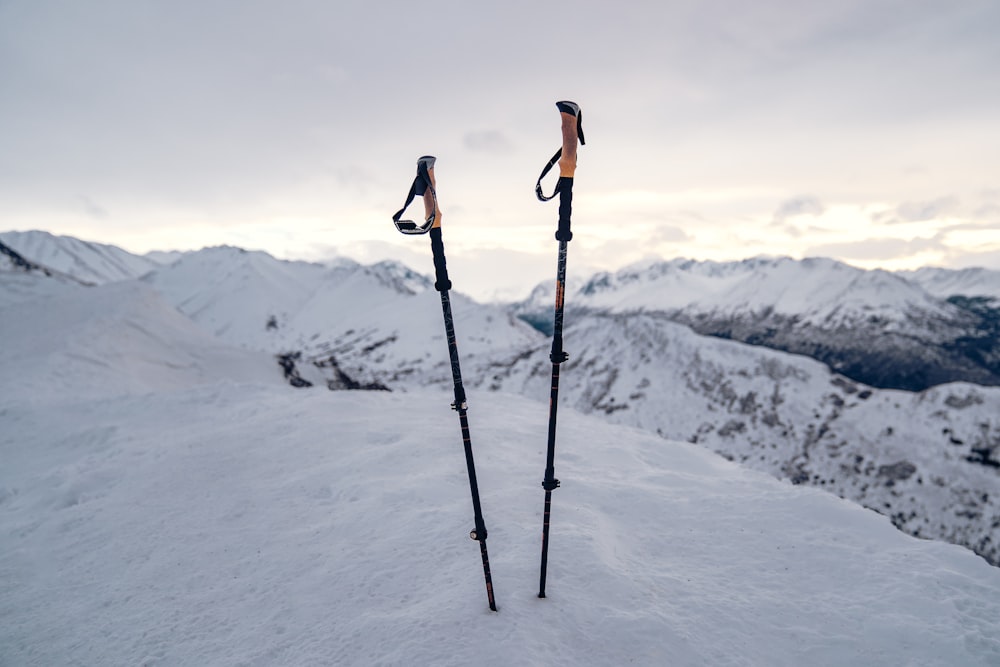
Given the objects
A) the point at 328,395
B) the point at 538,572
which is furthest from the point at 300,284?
the point at 538,572

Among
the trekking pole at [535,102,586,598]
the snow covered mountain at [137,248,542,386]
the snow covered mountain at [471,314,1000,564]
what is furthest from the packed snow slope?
the snow covered mountain at [137,248,542,386]

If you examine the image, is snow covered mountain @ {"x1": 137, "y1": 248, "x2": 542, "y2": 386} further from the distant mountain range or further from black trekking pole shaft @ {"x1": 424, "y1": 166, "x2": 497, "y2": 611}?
black trekking pole shaft @ {"x1": 424, "y1": 166, "x2": 497, "y2": 611}

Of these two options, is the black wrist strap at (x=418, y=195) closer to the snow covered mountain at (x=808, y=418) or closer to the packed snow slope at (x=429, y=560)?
the packed snow slope at (x=429, y=560)

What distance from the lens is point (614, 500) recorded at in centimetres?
1006

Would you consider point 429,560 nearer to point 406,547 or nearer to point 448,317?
point 406,547

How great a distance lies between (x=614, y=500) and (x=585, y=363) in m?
66.4

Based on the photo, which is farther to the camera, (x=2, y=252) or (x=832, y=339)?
(x=832, y=339)

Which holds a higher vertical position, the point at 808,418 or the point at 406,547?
the point at 406,547

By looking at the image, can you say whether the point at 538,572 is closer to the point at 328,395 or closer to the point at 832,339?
the point at 328,395

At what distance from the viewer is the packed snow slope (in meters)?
5.96

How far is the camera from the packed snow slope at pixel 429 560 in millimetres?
5965

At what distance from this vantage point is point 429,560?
24.2 ft

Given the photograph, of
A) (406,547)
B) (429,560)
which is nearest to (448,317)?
(429,560)

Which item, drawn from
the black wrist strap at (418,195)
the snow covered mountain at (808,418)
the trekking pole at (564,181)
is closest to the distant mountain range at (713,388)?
the snow covered mountain at (808,418)
